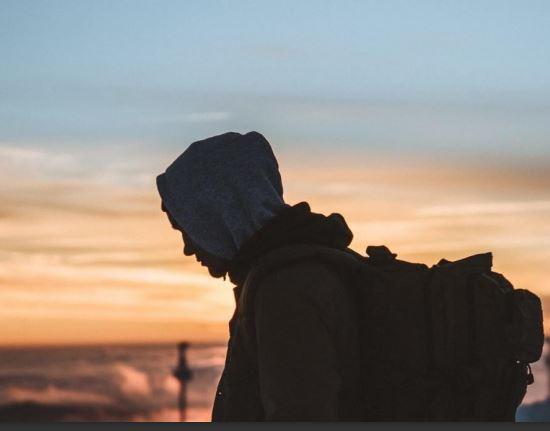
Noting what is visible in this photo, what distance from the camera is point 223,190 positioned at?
498cm

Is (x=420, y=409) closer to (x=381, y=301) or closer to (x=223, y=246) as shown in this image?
(x=381, y=301)

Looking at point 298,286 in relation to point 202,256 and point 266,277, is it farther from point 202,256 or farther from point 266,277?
point 202,256

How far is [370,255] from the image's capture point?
5164 mm

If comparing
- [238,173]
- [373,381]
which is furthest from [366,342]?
[238,173]

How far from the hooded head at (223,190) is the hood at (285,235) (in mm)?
36

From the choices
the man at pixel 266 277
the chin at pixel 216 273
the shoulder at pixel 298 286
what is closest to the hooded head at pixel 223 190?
the man at pixel 266 277

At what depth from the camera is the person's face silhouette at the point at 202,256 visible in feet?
16.6

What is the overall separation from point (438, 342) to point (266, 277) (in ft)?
2.55

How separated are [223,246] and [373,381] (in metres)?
0.83

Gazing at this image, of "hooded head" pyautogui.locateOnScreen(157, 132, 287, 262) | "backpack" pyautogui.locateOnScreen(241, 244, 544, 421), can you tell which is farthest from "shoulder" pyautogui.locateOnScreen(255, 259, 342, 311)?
"hooded head" pyautogui.locateOnScreen(157, 132, 287, 262)

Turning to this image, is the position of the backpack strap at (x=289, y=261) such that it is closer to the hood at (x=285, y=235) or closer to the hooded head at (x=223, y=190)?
the hood at (x=285, y=235)

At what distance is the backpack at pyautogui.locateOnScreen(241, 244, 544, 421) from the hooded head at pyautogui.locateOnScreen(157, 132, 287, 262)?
0.94 ft

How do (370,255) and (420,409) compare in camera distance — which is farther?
(370,255)

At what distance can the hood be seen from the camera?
4891 millimetres
